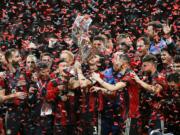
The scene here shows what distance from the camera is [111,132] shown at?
25.1 feet

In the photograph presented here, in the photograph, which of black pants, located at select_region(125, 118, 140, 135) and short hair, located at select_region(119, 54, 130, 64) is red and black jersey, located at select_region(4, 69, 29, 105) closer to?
short hair, located at select_region(119, 54, 130, 64)

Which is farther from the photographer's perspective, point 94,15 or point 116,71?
point 94,15

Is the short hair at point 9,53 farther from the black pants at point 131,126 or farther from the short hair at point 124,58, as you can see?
the black pants at point 131,126

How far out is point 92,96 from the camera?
7695mm

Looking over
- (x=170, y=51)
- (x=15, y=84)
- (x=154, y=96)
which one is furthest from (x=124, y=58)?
(x=170, y=51)

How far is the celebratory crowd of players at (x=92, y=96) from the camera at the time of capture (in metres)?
7.21

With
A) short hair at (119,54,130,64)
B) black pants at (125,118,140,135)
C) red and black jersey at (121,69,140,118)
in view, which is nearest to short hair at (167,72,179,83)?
red and black jersey at (121,69,140,118)

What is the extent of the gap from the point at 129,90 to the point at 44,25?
5.08 m

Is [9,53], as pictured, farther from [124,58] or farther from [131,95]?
[131,95]

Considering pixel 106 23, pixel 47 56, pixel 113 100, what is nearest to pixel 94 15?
pixel 106 23

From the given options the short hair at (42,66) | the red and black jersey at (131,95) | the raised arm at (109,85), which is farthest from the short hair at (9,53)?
the red and black jersey at (131,95)

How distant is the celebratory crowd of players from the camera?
23.7ft

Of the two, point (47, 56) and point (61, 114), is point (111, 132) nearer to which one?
point (61, 114)

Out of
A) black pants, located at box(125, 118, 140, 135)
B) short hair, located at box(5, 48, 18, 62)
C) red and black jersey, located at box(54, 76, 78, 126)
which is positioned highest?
short hair, located at box(5, 48, 18, 62)
